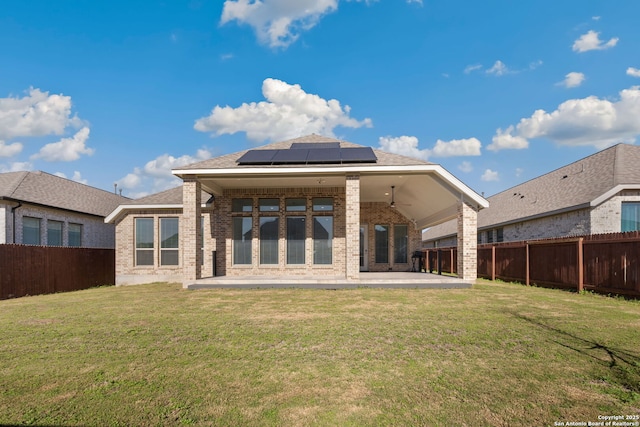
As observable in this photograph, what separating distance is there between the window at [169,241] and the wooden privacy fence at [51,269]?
11.7 feet

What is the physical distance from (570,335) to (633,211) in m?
13.8

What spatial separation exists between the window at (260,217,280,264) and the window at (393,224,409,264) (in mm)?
7080

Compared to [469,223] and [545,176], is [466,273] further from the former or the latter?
[545,176]

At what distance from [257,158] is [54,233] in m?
12.8

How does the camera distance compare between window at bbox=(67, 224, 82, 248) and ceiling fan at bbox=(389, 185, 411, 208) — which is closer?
ceiling fan at bbox=(389, 185, 411, 208)

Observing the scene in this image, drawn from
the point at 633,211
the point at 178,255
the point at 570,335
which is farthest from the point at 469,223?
the point at 178,255

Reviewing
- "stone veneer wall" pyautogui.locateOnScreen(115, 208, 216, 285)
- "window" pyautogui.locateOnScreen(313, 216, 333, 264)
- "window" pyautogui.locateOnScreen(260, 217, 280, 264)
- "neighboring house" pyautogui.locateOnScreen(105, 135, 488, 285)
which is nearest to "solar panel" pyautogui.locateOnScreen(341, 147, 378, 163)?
"neighboring house" pyautogui.locateOnScreen(105, 135, 488, 285)

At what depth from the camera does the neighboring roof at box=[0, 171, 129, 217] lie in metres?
17.2

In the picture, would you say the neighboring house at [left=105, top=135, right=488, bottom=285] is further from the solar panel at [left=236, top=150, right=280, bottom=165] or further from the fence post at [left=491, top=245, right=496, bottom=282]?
the fence post at [left=491, top=245, right=496, bottom=282]

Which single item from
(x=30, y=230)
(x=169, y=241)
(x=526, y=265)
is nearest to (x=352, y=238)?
(x=526, y=265)

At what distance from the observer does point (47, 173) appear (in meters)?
21.3

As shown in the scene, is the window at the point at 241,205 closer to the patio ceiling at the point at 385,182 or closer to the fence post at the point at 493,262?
the patio ceiling at the point at 385,182

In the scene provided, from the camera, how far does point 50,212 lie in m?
18.3

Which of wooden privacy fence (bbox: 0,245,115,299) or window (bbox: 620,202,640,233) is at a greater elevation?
window (bbox: 620,202,640,233)
